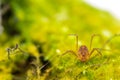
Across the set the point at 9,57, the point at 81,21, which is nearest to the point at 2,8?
the point at 81,21

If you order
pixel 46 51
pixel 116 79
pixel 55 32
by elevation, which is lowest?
pixel 116 79

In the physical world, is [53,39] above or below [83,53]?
above

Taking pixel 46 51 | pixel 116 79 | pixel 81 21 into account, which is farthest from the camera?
pixel 81 21

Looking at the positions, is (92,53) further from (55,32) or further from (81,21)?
(81,21)

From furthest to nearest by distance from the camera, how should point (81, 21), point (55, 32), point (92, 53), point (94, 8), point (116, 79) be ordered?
point (94, 8) < point (81, 21) < point (55, 32) < point (92, 53) < point (116, 79)

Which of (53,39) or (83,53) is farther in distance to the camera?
(53,39)

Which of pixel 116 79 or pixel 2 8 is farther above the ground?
pixel 2 8

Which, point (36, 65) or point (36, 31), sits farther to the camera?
point (36, 31)
